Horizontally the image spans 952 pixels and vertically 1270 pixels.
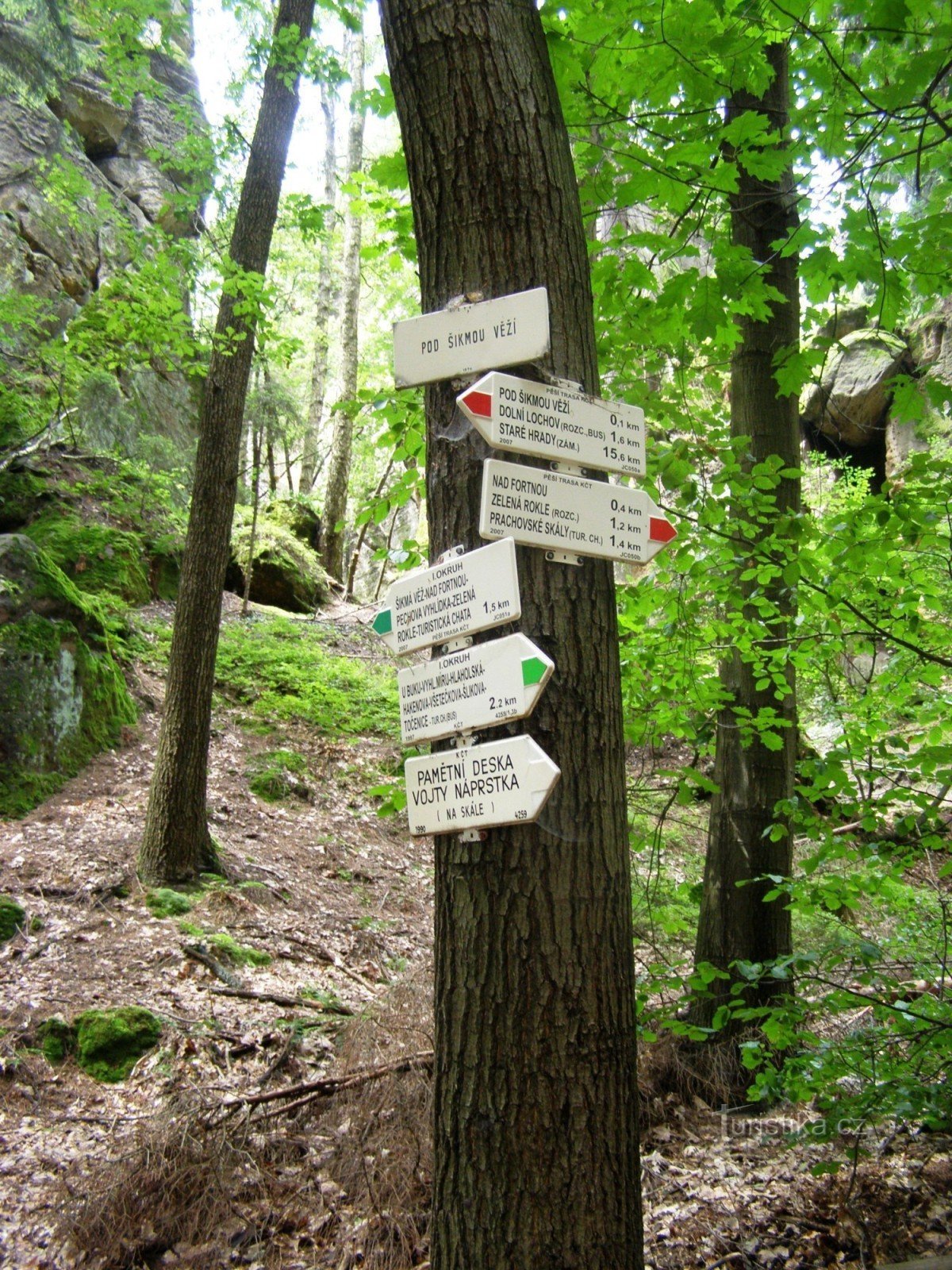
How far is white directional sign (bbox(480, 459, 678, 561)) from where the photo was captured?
1979 mm

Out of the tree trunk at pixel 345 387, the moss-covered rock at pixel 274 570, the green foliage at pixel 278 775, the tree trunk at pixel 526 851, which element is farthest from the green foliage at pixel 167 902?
the tree trunk at pixel 345 387

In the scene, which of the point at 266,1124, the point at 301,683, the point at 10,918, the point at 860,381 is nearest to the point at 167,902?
the point at 10,918

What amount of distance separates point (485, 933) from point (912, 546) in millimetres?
2892

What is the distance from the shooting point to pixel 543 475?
2.04 metres

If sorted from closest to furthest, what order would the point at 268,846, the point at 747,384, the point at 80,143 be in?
the point at 747,384
the point at 268,846
the point at 80,143

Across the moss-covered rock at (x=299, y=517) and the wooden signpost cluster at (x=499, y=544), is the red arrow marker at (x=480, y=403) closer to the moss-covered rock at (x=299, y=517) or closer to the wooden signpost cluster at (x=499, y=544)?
the wooden signpost cluster at (x=499, y=544)

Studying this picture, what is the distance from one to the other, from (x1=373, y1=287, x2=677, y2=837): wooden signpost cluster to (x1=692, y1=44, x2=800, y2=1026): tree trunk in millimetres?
2367

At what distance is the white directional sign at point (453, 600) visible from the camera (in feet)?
6.38

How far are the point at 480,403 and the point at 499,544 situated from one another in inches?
13.2

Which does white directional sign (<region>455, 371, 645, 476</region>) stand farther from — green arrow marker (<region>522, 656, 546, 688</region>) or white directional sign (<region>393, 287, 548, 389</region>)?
green arrow marker (<region>522, 656, 546, 688</region>)

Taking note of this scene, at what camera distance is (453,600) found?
6.71 ft

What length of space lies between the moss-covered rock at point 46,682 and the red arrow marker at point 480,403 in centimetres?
573

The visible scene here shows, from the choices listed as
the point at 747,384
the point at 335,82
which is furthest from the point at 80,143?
the point at 747,384

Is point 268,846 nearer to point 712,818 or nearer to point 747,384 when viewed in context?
point 712,818
